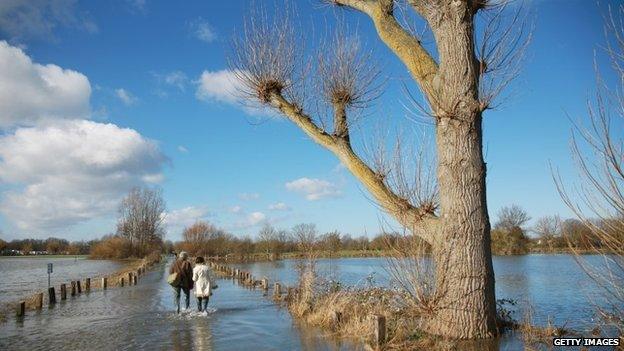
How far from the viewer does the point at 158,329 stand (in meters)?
12.0

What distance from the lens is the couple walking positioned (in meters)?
14.5

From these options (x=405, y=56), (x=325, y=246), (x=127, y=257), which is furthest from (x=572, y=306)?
(x=127, y=257)

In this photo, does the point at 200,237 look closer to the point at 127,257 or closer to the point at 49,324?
the point at 127,257

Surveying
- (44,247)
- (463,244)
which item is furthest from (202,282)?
(44,247)

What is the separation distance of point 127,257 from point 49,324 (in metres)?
67.8

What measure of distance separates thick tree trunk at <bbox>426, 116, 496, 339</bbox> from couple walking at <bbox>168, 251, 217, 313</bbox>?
25.4 feet

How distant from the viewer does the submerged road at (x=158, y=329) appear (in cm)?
1001

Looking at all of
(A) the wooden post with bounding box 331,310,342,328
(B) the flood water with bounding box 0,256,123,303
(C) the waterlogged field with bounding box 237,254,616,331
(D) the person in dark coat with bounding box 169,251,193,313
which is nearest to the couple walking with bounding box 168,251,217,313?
(D) the person in dark coat with bounding box 169,251,193,313

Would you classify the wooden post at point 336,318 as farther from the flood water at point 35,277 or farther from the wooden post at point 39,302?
the flood water at point 35,277

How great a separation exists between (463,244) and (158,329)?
25.3ft

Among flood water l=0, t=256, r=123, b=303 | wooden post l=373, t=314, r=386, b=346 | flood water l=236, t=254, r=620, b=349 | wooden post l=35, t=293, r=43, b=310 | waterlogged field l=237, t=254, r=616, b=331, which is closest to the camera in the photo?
wooden post l=373, t=314, r=386, b=346

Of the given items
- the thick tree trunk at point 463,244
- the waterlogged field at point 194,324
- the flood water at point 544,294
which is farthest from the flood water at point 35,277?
the thick tree trunk at point 463,244

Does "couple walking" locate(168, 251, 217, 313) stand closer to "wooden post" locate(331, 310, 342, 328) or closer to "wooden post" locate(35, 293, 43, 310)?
"wooden post" locate(331, 310, 342, 328)

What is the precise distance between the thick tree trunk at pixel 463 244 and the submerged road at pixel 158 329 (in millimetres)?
2030
